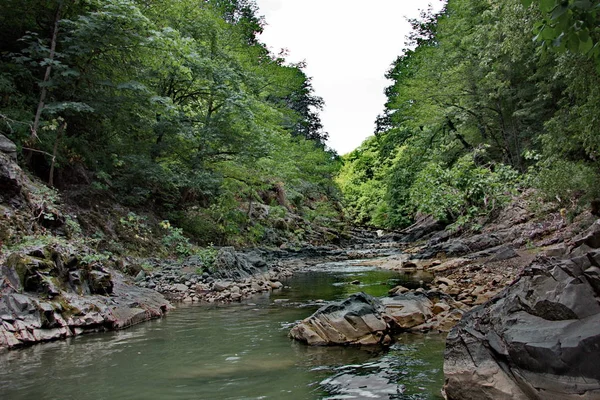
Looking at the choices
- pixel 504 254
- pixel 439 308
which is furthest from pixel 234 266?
pixel 504 254

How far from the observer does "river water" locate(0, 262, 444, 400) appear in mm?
4422

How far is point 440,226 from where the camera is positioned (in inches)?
1015

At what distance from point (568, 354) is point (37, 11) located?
614 inches

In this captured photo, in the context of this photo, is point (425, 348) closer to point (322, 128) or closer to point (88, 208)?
point (88, 208)

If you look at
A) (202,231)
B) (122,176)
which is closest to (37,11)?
(122,176)

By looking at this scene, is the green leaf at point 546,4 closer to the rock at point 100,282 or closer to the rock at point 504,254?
the rock at point 100,282

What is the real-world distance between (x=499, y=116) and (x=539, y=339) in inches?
758

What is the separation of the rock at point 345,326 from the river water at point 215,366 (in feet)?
0.64

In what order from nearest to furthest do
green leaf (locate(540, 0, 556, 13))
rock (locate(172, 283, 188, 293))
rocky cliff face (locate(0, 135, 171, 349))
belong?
1. green leaf (locate(540, 0, 556, 13))
2. rocky cliff face (locate(0, 135, 171, 349))
3. rock (locate(172, 283, 188, 293))

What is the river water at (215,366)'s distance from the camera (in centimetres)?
442

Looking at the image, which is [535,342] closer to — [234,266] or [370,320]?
[370,320]

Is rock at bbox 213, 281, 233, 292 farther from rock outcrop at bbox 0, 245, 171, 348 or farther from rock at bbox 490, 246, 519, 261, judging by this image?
rock at bbox 490, 246, 519, 261

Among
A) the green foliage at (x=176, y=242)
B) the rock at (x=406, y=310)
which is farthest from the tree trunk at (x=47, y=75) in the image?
the rock at (x=406, y=310)

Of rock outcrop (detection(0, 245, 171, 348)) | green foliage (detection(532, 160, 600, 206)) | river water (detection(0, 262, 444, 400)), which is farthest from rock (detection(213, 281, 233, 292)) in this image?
green foliage (detection(532, 160, 600, 206))
